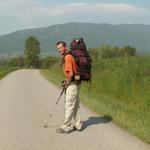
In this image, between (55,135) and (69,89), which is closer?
(55,135)

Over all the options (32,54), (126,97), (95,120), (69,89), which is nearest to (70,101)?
(69,89)

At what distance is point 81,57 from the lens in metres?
10.6

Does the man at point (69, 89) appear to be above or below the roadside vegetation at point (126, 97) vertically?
above

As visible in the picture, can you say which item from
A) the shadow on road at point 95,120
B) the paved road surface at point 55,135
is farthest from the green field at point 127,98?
the paved road surface at point 55,135

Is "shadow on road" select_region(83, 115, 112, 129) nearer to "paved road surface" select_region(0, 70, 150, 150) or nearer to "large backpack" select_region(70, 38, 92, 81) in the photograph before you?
"paved road surface" select_region(0, 70, 150, 150)

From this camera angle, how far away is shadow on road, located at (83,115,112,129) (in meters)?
12.1

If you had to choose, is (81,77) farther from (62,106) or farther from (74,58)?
(62,106)

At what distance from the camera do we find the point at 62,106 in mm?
16625

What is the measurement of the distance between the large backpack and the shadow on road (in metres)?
1.50

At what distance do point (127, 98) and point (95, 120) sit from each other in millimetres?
7248

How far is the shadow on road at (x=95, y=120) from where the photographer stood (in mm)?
12062

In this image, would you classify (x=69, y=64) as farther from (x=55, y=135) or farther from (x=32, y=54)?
(x=32, y=54)

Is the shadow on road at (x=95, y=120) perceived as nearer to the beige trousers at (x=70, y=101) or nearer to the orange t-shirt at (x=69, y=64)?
the beige trousers at (x=70, y=101)

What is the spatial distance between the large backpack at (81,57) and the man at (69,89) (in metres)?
0.12
